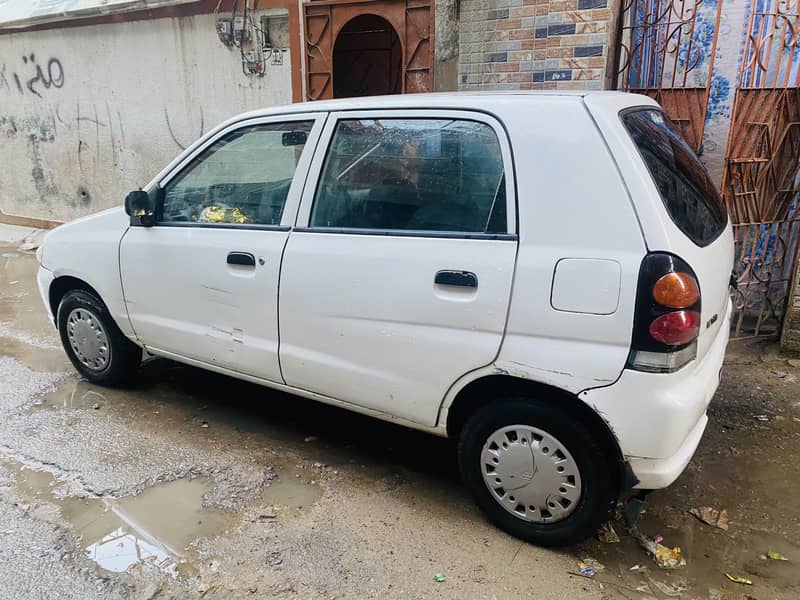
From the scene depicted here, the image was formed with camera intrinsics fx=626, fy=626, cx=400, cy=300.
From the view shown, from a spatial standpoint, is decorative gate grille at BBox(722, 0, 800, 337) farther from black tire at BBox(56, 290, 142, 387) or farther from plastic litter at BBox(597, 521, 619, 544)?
black tire at BBox(56, 290, 142, 387)

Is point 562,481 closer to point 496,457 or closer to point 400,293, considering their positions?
point 496,457

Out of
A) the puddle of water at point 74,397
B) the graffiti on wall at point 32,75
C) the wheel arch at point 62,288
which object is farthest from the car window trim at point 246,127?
the graffiti on wall at point 32,75

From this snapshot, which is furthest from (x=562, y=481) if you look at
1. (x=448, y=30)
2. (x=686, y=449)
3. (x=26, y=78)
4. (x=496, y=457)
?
Answer: (x=26, y=78)

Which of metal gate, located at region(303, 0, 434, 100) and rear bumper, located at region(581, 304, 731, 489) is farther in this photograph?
metal gate, located at region(303, 0, 434, 100)

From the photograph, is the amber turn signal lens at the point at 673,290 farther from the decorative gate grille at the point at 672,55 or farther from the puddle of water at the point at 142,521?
the decorative gate grille at the point at 672,55

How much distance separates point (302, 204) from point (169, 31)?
573 centimetres

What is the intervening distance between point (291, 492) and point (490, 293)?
1.43m

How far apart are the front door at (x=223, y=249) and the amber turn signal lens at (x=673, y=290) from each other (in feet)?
5.59

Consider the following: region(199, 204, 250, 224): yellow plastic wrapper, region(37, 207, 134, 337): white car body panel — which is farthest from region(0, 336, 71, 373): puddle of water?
region(199, 204, 250, 224): yellow plastic wrapper

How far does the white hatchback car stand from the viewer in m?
2.25

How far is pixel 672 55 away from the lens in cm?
489

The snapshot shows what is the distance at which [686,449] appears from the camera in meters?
2.39

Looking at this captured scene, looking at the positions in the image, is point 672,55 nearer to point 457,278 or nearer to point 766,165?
point 766,165

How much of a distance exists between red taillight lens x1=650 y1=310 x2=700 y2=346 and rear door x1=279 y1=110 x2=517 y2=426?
55cm
